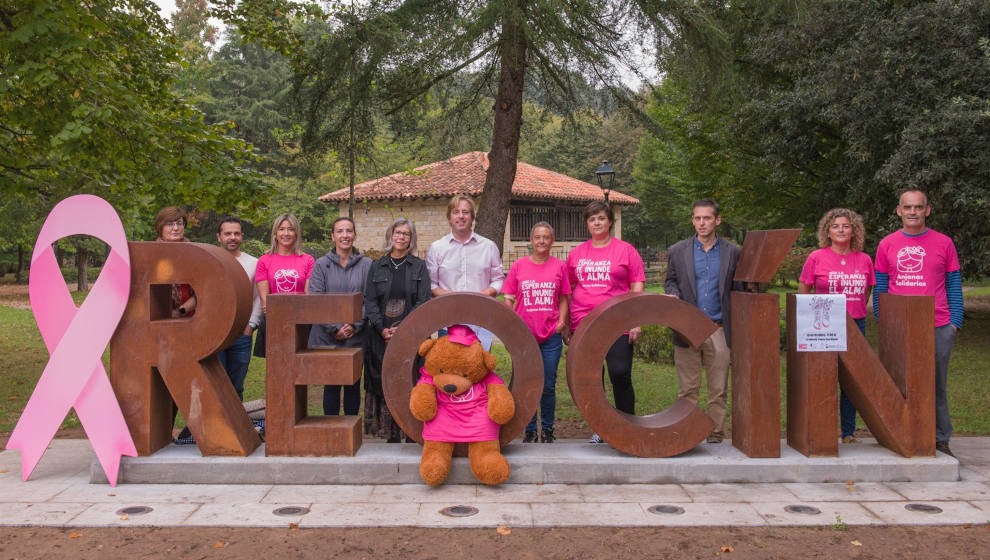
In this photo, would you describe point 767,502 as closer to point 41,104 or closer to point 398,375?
point 398,375

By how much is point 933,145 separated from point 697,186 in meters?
8.20

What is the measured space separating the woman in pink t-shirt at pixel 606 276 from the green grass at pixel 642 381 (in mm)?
2371

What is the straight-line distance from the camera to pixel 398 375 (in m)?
4.95

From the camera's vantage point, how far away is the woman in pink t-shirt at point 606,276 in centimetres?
526

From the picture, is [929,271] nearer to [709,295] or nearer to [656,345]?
[709,295]

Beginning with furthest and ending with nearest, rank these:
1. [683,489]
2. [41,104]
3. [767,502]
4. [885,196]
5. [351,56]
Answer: [885,196] → [351,56] → [41,104] → [683,489] → [767,502]

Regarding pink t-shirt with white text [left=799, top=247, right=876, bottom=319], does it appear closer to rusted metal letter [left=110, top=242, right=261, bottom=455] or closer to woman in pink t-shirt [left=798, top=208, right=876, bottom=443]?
woman in pink t-shirt [left=798, top=208, right=876, bottom=443]

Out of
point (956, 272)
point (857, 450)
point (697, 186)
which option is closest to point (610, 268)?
point (857, 450)

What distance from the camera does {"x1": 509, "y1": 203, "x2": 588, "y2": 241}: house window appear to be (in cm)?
2780

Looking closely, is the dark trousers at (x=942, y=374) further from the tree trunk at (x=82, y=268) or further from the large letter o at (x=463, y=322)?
the tree trunk at (x=82, y=268)

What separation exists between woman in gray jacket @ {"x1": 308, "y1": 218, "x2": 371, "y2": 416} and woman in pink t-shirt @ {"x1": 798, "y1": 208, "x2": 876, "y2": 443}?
3.34 meters

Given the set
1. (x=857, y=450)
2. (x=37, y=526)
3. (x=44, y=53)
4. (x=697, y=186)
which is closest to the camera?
(x=37, y=526)

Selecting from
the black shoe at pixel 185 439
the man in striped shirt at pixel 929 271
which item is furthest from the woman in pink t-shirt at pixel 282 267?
the man in striped shirt at pixel 929 271

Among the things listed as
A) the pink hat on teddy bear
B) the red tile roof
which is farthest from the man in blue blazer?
the red tile roof
